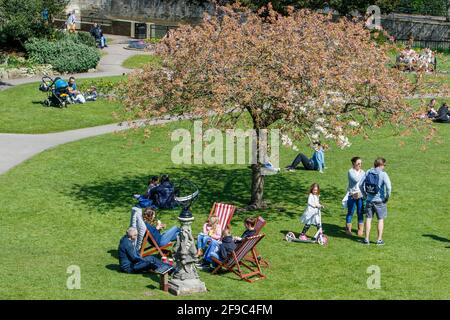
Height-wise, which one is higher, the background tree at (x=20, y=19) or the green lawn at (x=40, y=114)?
the background tree at (x=20, y=19)

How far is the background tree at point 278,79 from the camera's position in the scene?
64.3 ft

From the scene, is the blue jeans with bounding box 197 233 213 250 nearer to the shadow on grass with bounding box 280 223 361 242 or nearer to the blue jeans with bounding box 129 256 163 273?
the blue jeans with bounding box 129 256 163 273

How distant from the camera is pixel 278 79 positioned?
19.6 m

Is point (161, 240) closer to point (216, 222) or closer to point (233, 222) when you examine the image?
point (216, 222)

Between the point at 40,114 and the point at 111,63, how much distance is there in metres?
12.3

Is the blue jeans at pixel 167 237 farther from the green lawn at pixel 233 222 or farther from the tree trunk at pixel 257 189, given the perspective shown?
the tree trunk at pixel 257 189

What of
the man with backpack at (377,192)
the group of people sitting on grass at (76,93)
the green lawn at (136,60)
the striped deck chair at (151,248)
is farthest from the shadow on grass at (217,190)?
the green lawn at (136,60)

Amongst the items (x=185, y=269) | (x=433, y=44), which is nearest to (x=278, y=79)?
(x=185, y=269)

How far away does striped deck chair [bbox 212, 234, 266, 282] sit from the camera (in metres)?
16.3

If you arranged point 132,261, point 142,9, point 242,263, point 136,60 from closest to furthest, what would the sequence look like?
point 132,261 < point 242,263 < point 136,60 < point 142,9

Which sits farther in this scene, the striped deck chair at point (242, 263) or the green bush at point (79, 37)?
the green bush at point (79, 37)

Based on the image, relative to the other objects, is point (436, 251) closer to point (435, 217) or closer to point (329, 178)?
point (435, 217)

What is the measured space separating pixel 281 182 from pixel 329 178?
141 centimetres

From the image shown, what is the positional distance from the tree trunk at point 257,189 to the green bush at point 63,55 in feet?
67.0
